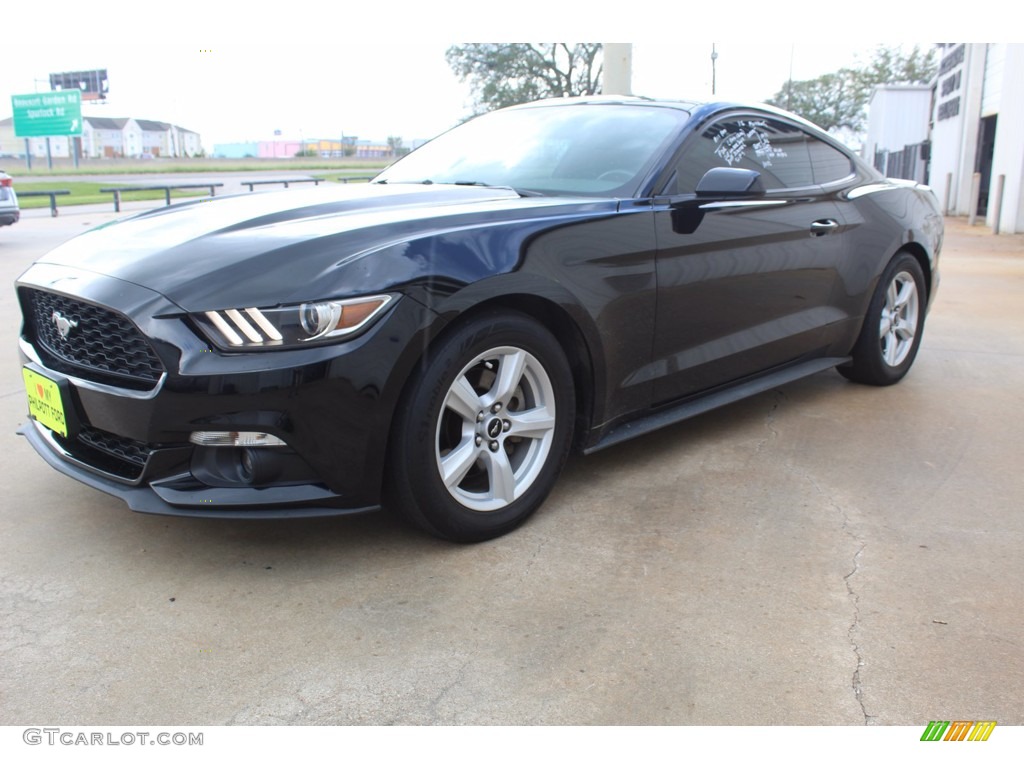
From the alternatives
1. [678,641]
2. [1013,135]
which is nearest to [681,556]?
[678,641]

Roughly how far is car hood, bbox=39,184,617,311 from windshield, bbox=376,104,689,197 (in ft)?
0.93

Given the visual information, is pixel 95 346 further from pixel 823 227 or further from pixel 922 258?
pixel 922 258

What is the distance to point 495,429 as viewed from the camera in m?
3.01

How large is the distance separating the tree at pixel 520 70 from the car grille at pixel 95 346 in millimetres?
38642

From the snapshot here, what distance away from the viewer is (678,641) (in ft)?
8.14

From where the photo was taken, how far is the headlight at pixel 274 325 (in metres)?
2.53

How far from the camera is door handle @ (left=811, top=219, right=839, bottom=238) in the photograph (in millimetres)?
4261

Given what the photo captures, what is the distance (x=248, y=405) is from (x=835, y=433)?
2.88 m

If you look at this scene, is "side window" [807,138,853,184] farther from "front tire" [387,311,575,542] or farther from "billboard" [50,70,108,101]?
"billboard" [50,70,108,101]

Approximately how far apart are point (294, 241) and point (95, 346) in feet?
2.23

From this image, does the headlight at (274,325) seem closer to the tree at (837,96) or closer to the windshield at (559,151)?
the windshield at (559,151)
